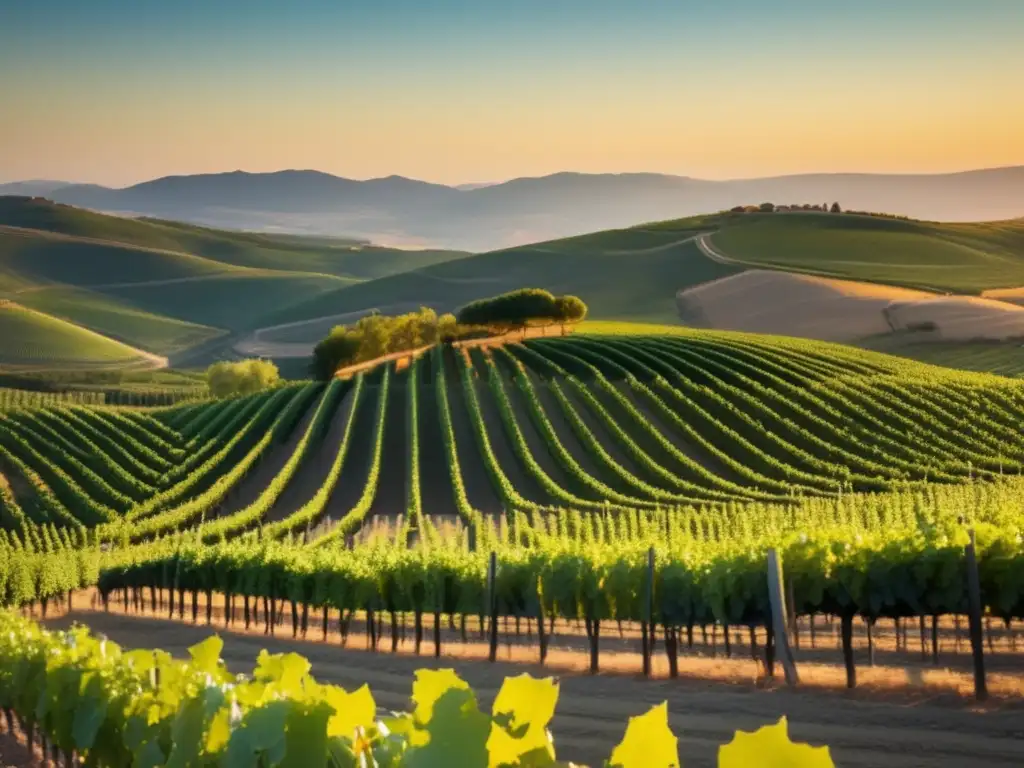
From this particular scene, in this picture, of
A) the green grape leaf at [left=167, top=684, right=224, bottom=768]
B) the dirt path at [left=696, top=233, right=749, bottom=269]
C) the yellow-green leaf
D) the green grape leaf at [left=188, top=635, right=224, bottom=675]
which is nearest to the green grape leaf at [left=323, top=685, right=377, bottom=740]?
the yellow-green leaf

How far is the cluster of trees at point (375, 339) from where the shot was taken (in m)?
75.4

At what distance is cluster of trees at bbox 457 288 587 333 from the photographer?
78250mm

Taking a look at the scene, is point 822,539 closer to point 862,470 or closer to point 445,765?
point 445,765

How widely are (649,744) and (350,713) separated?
2114mm

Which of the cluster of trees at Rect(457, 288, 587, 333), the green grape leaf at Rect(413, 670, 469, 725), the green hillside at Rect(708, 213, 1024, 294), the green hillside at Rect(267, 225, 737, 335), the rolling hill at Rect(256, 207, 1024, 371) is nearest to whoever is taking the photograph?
the green grape leaf at Rect(413, 670, 469, 725)

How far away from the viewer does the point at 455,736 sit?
3.69 m

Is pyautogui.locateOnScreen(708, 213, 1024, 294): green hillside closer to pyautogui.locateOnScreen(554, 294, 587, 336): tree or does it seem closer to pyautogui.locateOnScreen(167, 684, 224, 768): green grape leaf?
pyautogui.locateOnScreen(554, 294, 587, 336): tree

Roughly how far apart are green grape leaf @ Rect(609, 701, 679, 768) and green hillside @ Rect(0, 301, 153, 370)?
152 metres

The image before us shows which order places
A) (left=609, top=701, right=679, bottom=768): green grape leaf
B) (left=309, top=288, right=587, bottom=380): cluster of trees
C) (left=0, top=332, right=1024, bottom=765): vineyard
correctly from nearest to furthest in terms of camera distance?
1. (left=609, top=701, right=679, bottom=768): green grape leaf
2. (left=0, top=332, right=1024, bottom=765): vineyard
3. (left=309, top=288, right=587, bottom=380): cluster of trees

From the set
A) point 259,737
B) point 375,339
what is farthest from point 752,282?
point 259,737

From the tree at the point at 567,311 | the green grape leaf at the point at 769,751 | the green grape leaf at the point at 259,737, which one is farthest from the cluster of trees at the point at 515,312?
the green grape leaf at the point at 769,751

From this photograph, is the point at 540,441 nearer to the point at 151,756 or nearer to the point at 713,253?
the point at 151,756

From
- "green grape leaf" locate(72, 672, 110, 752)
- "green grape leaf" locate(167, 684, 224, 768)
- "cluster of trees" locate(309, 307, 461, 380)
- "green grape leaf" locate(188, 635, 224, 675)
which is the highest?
"cluster of trees" locate(309, 307, 461, 380)

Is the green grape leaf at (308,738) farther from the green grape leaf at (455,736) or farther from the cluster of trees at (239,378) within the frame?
the cluster of trees at (239,378)
